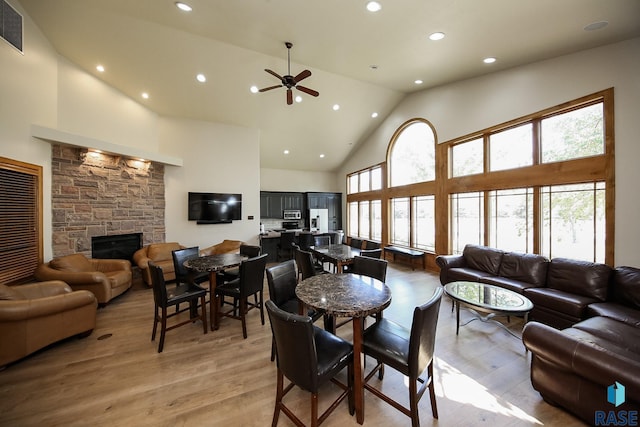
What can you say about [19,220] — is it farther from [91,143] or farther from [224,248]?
[224,248]

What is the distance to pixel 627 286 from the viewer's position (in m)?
2.51

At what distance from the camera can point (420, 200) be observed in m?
6.05

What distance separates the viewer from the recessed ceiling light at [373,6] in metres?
2.71

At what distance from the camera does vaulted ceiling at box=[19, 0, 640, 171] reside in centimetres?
275

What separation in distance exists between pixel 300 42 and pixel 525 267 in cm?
495

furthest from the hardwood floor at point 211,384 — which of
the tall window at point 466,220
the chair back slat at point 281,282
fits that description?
the tall window at point 466,220

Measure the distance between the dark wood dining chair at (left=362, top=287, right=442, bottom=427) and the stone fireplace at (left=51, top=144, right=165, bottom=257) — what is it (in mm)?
5224

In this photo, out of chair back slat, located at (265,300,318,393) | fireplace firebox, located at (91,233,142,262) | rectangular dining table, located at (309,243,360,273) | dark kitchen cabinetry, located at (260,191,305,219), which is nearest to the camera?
chair back slat, located at (265,300,318,393)

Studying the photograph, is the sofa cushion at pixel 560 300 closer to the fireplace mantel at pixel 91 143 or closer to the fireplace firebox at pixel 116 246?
the fireplace mantel at pixel 91 143

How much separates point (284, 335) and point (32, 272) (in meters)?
4.39

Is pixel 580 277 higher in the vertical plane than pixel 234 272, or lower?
higher

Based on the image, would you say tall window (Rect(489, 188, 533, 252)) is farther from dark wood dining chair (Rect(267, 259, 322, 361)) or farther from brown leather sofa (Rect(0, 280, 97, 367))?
brown leather sofa (Rect(0, 280, 97, 367))

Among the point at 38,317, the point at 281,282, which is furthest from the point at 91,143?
the point at 281,282

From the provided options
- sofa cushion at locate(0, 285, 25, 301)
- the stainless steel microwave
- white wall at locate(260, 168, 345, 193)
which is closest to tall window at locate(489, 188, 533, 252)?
white wall at locate(260, 168, 345, 193)
